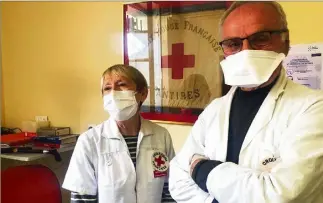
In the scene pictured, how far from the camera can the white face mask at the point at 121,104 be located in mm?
1447

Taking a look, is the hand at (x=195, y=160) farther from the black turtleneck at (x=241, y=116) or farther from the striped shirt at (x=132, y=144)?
the striped shirt at (x=132, y=144)

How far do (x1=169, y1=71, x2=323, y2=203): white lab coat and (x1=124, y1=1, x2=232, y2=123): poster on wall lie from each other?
1029mm

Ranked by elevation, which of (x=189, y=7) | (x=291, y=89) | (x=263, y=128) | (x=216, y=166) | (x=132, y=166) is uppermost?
(x=189, y=7)

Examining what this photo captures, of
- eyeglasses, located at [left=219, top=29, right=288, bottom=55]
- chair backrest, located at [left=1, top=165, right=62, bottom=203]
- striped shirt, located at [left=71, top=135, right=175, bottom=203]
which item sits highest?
eyeglasses, located at [left=219, top=29, right=288, bottom=55]

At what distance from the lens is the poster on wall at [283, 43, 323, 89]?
1609 millimetres

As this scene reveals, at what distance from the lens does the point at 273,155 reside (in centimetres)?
86

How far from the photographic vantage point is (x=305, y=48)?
165 cm

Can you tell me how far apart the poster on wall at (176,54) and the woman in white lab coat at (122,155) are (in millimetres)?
634

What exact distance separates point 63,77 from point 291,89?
2.23m

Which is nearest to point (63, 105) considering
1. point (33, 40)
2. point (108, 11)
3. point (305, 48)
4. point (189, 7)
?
point (33, 40)

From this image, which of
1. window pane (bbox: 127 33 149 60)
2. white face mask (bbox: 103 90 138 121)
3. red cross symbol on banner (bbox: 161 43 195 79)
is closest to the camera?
white face mask (bbox: 103 90 138 121)

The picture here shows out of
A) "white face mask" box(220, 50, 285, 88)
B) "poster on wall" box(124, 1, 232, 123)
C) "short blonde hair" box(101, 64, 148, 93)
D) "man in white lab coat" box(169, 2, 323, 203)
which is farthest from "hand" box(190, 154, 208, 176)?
"poster on wall" box(124, 1, 232, 123)

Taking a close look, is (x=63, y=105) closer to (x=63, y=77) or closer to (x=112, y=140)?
(x=63, y=77)

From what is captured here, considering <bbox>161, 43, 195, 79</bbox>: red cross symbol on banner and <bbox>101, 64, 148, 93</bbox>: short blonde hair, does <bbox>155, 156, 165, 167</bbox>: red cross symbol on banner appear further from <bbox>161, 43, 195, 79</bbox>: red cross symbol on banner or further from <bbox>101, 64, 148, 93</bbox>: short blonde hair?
<bbox>161, 43, 195, 79</bbox>: red cross symbol on banner
